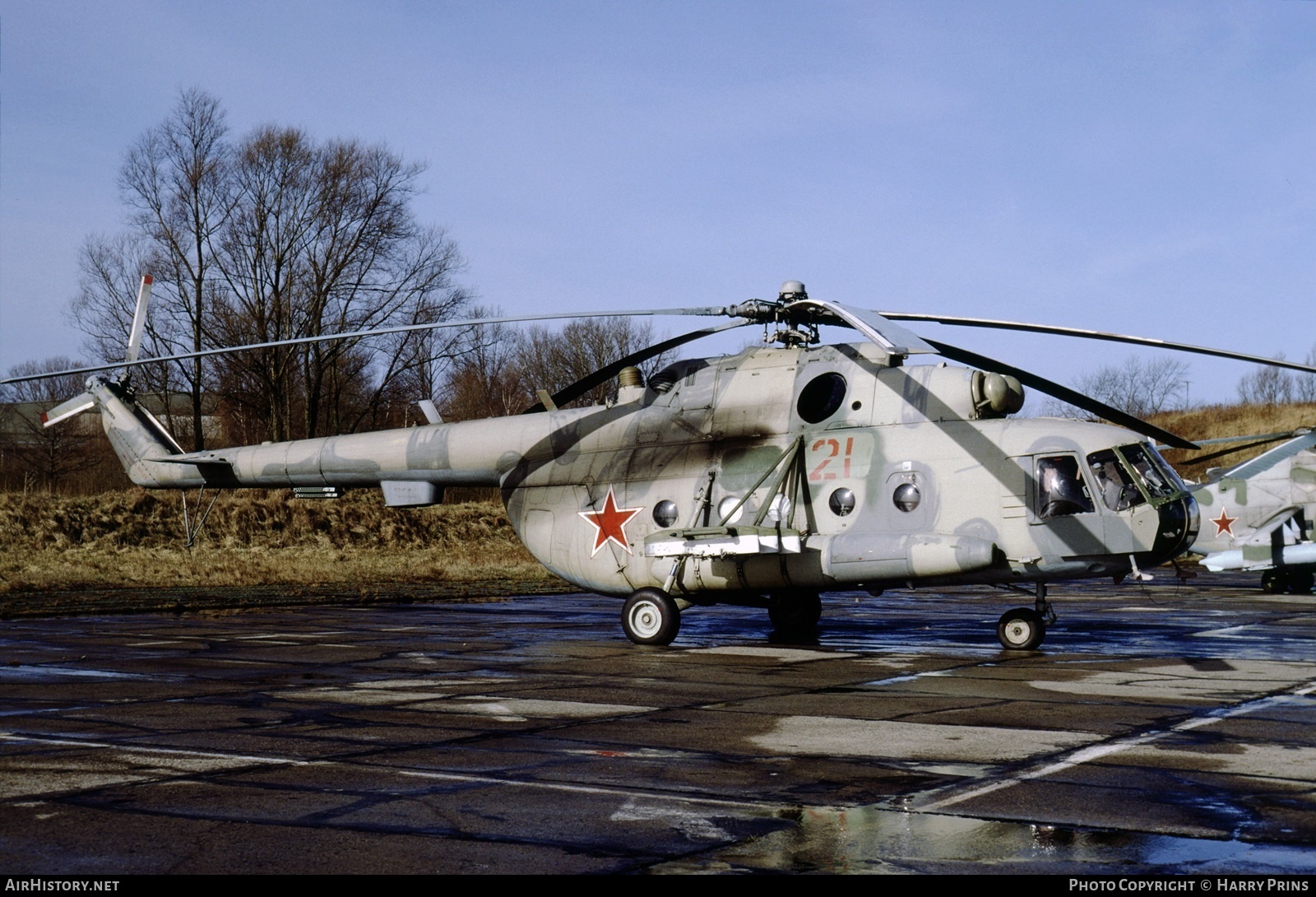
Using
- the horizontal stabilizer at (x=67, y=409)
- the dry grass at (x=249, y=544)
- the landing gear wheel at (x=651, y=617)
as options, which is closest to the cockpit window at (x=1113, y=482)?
the landing gear wheel at (x=651, y=617)

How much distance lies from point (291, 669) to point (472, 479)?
5.44 meters

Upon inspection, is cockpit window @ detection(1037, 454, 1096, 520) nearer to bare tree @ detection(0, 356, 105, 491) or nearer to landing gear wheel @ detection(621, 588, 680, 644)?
landing gear wheel @ detection(621, 588, 680, 644)

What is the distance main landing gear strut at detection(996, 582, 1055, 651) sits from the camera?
47.1 feet

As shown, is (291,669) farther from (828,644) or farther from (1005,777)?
(1005,777)

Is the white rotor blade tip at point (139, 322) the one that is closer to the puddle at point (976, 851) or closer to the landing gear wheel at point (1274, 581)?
the puddle at point (976, 851)

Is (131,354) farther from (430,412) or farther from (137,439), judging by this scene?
(430,412)

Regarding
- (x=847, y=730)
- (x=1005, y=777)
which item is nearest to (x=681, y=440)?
(x=847, y=730)

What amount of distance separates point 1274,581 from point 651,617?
62.4 feet

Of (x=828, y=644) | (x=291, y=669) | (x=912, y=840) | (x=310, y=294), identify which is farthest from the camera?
(x=310, y=294)

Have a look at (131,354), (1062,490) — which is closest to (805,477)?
(1062,490)

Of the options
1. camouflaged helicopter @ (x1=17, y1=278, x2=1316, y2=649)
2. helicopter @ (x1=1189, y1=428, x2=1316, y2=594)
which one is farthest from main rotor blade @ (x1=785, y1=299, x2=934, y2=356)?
helicopter @ (x1=1189, y1=428, x2=1316, y2=594)

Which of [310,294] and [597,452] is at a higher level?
[310,294]

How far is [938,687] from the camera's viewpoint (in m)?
11.3

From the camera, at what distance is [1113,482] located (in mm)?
13500
